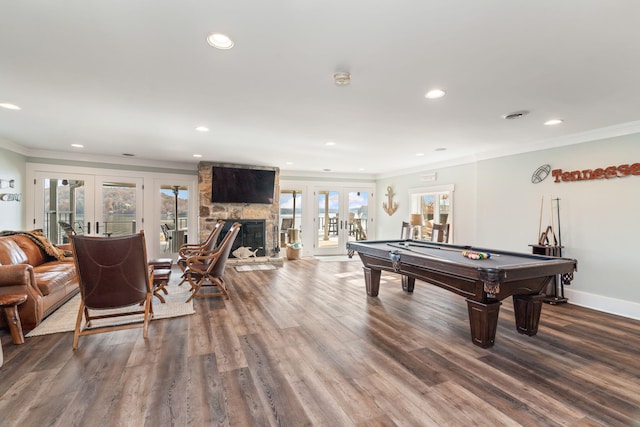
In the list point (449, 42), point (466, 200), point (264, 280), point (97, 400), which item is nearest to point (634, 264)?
point (466, 200)

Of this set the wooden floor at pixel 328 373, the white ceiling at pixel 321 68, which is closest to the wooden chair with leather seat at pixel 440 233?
the white ceiling at pixel 321 68

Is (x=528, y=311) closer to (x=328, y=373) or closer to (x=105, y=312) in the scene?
(x=328, y=373)

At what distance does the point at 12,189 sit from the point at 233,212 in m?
3.93

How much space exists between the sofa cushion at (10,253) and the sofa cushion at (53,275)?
228mm

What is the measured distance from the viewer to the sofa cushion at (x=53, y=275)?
327 cm

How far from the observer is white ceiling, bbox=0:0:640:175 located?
171 centimetres

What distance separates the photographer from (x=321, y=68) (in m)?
2.36

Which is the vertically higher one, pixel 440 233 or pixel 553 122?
pixel 553 122

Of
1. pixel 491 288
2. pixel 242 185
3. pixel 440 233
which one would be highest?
pixel 242 185

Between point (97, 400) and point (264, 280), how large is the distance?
11.9 ft

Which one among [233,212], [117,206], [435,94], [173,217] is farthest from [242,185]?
[435,94]

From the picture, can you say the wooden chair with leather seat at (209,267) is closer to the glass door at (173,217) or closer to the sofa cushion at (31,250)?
the sofa cushion at (31,250)

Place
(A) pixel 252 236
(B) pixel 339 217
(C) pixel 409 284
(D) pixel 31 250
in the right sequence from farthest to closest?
1. (B) pixel 339 217
2. (A) pixel 252 236
3. (C) pixel 409 284
4. (D) pixel 31 250

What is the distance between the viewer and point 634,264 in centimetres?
377
